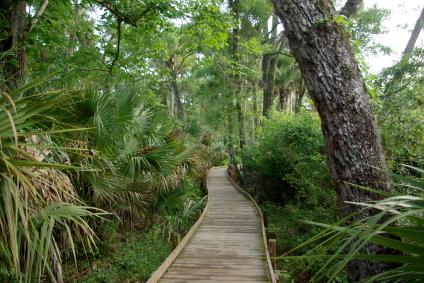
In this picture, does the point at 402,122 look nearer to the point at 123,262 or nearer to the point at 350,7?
the point at 350,7

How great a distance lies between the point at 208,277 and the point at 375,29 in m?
13.7

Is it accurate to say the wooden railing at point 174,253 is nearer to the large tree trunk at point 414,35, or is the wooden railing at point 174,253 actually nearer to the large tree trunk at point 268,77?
the large tree trunk at point 268,77

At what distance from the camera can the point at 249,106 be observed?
17609mm

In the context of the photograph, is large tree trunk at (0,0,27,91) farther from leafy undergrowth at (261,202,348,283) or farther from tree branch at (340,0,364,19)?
tree branch at (340,0,364,19)

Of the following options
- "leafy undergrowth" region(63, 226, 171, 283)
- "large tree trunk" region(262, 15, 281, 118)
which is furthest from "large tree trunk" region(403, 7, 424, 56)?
"leafy undergrowth" region(63, 226, 171, 283)

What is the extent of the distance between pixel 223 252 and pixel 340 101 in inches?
133

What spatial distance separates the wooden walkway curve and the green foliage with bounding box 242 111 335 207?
4.98 feet

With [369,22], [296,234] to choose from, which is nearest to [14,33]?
[296,234]

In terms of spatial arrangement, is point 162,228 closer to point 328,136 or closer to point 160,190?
point 160,190

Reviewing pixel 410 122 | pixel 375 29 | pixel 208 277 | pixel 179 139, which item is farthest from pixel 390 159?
pixel 375 29

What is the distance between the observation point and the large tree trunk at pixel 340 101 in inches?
136

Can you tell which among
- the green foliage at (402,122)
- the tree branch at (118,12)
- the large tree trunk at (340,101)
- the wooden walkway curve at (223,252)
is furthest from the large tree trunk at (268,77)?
the large tree trunk at (340,101)

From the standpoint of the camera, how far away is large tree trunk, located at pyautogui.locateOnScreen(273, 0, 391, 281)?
136 inches

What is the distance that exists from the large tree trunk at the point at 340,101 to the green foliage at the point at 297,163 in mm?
2680
